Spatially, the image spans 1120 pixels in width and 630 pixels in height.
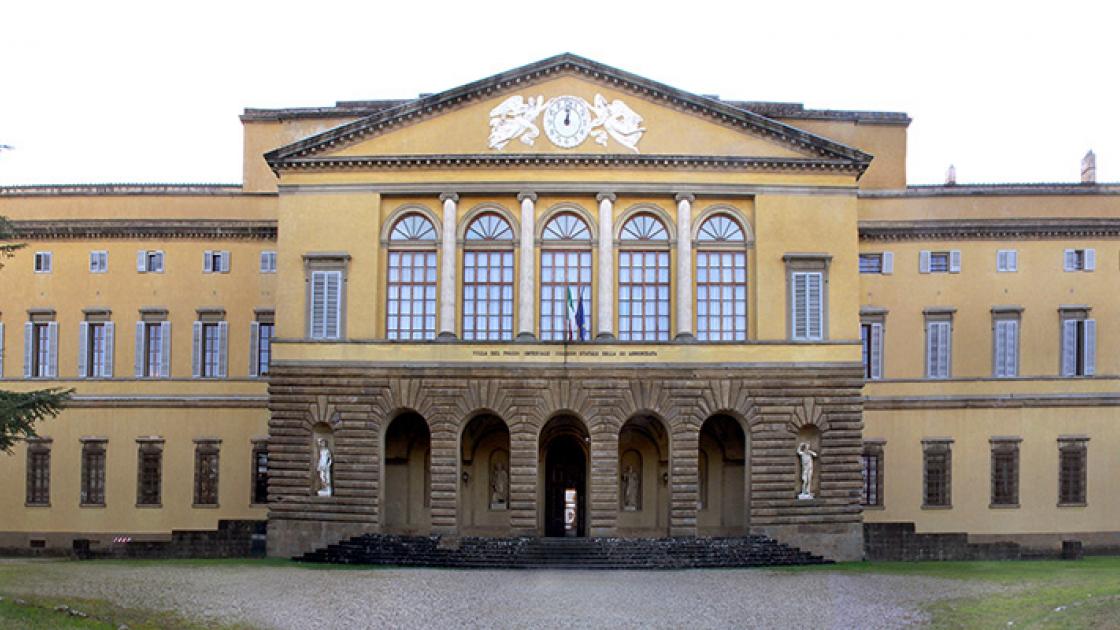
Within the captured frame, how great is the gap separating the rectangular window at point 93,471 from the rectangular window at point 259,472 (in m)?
5.41

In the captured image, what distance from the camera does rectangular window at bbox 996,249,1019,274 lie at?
159 feet

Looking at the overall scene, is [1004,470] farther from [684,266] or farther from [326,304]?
[326,304]

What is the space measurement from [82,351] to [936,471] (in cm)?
3078

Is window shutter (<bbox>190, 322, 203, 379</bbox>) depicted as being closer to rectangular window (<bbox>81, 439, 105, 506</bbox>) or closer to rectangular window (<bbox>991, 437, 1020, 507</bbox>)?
rectangular window (<bbox>81, 439, 105, 506</bbox>)

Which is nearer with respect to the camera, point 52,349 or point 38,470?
point 38,470

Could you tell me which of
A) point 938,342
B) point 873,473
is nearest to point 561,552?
point 873,473

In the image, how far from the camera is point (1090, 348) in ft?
158

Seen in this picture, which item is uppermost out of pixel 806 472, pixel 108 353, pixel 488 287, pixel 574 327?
pixel 488 287

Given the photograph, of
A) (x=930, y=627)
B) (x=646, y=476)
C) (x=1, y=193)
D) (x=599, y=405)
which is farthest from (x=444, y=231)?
(x=930, y=627)

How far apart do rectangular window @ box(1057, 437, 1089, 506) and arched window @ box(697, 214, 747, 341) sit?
13225 millimetres

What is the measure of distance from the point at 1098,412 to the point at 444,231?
23735 mm

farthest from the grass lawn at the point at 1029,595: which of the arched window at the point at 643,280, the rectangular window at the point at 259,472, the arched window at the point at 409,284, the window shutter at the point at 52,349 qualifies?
the window shutter at the point at 52,349

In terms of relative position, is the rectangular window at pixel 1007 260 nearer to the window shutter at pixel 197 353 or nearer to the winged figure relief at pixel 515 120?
the winged figure relief at pixel 515 120

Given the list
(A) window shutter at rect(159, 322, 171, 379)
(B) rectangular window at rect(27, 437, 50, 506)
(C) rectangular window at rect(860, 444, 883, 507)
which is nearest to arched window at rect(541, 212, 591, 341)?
(C) rectangular window at rect(860, 444, 883, 507)
